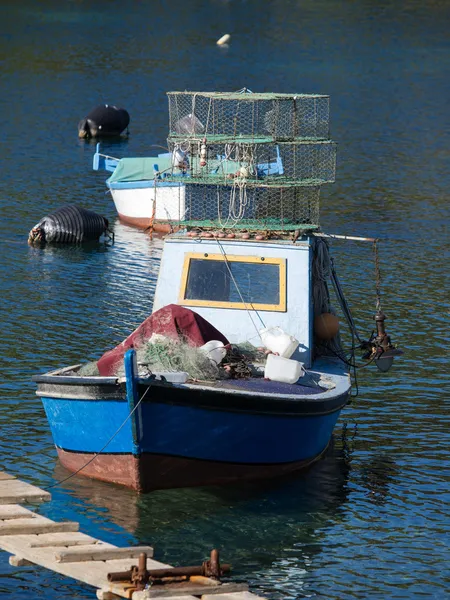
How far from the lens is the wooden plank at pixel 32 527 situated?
14.3m

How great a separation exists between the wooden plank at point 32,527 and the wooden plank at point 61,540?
0.29ft

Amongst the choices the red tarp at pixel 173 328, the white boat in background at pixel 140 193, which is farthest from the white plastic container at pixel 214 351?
the white boat in background at pixel 140 193

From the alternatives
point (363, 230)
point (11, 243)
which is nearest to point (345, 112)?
point (363, 230)

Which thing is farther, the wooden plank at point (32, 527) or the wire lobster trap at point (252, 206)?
the wire lobster trap at point (252, 206)

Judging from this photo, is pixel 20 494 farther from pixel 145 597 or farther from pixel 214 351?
pixel 145 597

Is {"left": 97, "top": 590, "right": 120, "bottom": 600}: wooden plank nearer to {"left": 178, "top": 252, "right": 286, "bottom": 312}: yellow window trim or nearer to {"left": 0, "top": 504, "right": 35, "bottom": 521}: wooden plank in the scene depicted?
{"left": 0, "top": 504, "right": 35, "bottom": 521}: wooden plank

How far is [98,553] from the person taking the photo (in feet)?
44.9

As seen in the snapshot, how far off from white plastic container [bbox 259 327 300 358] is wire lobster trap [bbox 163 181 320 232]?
239cm

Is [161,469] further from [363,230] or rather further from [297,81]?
[297,81]

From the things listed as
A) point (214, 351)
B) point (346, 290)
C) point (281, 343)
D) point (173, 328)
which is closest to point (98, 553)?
point (214, 351)

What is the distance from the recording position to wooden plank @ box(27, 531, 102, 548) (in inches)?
548

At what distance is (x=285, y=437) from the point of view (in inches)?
672

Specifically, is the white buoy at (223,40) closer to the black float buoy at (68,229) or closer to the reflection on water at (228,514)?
the black float buoy at (68,229)

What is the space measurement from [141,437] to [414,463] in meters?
4.82
